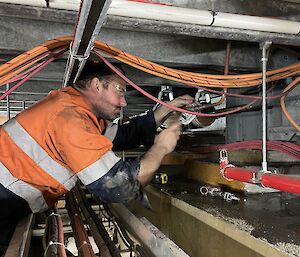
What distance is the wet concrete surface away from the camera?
111 cm

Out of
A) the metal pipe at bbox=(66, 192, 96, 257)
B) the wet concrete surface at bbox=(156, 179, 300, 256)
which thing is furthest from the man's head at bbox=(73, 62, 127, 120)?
the wet concrete surface at bbox=(156, 179, 300, 256)

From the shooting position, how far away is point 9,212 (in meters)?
1.30

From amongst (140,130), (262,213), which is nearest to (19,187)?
(140,130)

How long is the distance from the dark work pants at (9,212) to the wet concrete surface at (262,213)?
0.84 metres

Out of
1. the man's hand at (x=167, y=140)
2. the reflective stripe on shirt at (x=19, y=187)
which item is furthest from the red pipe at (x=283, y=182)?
the reflective stripe on shirt at (x=19, y=187)

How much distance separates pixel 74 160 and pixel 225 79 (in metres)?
0.77

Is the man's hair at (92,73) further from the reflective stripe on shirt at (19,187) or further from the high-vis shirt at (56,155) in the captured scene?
the reflective stripe on shirt at (19,187)

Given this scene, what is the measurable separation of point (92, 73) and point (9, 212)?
0.73 metres

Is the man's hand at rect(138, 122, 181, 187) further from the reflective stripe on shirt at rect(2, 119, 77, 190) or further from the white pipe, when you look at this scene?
the white pipe

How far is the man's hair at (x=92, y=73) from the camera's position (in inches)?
57.7

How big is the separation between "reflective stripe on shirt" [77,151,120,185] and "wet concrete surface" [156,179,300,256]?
1.92 ft

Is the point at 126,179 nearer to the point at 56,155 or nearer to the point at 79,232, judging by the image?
the point at 56,155

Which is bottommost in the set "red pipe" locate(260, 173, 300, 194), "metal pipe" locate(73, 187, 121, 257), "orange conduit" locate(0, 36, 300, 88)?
"metal pipe" locate(73, 187, 121, 257)

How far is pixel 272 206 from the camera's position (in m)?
1.51
